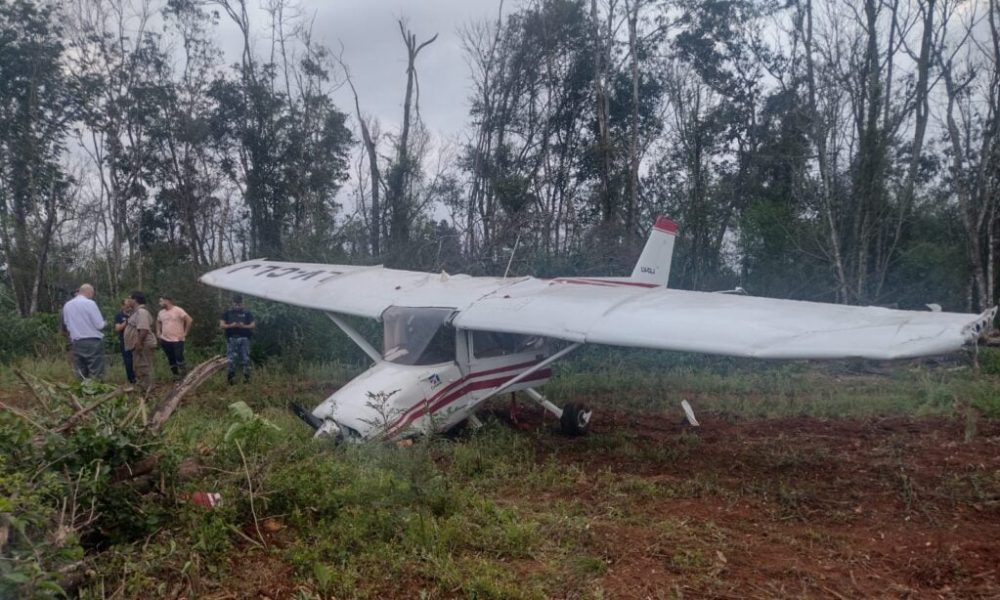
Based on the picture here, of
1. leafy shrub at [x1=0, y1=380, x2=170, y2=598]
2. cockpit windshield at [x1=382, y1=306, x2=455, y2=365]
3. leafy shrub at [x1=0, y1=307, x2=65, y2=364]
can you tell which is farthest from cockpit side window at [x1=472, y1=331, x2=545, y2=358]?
leafy shrub at [x1=0, y1=307, x2=65, y2=364]

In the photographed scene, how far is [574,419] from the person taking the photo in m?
9.02

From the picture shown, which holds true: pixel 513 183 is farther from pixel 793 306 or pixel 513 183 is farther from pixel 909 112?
pixel 793 306

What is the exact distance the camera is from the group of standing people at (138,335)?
10.6 m

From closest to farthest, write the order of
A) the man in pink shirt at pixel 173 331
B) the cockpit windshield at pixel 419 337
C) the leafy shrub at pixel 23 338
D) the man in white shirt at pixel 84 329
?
1. the cockpit windshield at pixel 419 337
2. the man in white shirt at pixel 84 329
3. the man in pink shirt at pixel 173 331
4. the leafy shrub at pixel 23 338

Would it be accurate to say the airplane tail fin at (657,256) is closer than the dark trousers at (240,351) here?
No

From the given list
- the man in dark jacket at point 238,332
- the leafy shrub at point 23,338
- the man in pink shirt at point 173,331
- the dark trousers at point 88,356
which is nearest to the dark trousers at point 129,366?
the man in pink shirt at point 173,331

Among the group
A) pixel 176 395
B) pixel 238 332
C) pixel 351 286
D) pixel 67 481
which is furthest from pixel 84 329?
pixel 67 481

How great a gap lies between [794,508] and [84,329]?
9.79 metres

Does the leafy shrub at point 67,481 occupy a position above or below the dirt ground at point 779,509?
above

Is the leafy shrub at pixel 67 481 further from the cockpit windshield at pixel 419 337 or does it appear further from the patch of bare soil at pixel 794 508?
the cockpit windshield at pixel 419 337

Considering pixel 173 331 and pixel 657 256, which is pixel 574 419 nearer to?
pixel 657 256

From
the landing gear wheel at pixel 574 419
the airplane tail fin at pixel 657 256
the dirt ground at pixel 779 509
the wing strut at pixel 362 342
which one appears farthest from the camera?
the airplane tail fin at pixel 657 256

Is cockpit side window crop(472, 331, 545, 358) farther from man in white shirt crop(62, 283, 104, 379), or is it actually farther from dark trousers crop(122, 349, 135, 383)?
dark trousers crop(122, 349, 135, 383)

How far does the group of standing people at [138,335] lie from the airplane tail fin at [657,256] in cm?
714
